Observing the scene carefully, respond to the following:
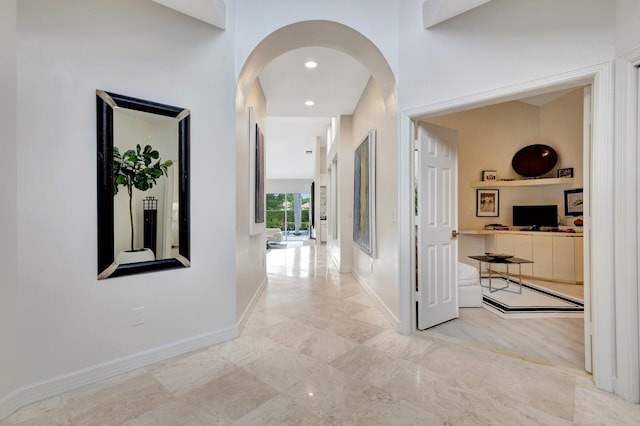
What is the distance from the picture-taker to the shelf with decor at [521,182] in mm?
4758

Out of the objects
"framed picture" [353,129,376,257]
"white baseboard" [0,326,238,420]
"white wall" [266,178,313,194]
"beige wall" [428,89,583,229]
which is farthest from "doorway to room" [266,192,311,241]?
"white baseboard" [0,326,238,420]

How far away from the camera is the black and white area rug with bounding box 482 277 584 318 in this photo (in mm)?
3164

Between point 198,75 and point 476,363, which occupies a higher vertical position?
point 198,75

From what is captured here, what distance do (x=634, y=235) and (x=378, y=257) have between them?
2152 millimetres

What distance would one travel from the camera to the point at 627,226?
5.47 ft

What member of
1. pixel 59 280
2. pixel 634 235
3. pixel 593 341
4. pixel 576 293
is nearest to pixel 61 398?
pixel 59 280

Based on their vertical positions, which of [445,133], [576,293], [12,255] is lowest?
[576,293]

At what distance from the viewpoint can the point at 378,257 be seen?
11.4ft

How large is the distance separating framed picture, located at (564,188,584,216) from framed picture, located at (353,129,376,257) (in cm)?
363

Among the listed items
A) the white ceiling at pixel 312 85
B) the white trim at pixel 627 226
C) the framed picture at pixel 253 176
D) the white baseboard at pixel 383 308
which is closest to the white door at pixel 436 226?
the white baseboard at pixel 383 308

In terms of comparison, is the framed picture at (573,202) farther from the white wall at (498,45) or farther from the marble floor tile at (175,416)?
the marble floor tile at (175,416)

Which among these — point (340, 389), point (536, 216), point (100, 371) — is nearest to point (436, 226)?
point (340, 389)

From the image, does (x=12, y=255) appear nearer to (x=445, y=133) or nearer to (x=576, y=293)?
(x=445, y=133)

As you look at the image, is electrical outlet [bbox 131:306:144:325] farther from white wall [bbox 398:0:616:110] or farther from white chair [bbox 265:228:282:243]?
white chair [bbox 265:228:282:243]
